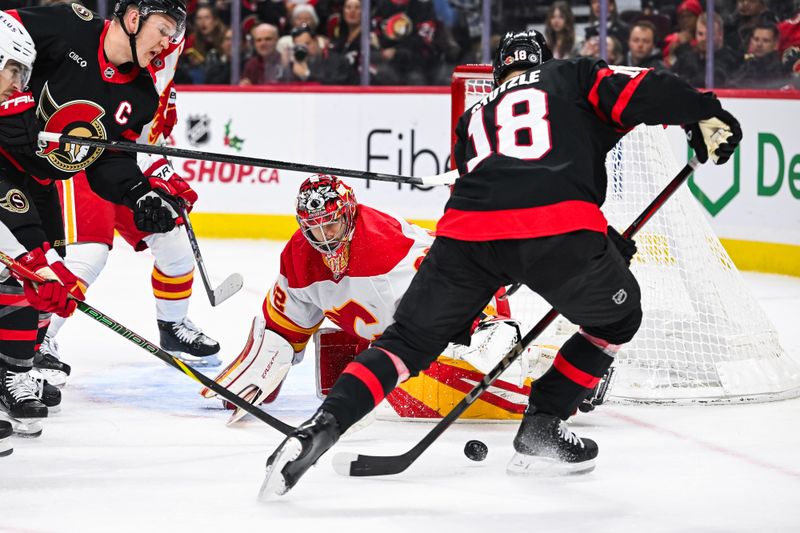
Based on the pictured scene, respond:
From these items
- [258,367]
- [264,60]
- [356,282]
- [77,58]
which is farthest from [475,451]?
[264,60]

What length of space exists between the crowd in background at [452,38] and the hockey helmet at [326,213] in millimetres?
3360

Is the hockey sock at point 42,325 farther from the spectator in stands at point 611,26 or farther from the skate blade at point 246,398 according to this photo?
the spectator in stands at point 611,26

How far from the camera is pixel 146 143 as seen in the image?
3.51m

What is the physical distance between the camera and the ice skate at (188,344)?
4062mm

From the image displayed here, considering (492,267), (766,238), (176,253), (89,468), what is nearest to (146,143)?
(176,253)

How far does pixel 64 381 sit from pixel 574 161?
1863 mm

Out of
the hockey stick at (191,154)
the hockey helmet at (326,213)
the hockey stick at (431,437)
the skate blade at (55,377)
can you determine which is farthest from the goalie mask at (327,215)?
the skate blade at (55,377)

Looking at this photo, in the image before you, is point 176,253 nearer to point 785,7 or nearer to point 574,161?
point 574,161

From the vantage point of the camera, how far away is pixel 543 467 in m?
2.79

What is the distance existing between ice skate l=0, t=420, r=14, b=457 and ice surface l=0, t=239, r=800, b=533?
4 centimetres

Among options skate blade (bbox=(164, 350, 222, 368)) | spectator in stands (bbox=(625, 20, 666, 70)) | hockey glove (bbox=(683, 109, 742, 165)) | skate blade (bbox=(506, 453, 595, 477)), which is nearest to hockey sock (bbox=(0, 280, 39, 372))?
skate blade (bbox=(164, 350, 222, 368))

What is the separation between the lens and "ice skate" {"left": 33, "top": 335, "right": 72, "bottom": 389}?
3697 mm

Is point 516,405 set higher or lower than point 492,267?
lower

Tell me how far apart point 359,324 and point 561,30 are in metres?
3.57
